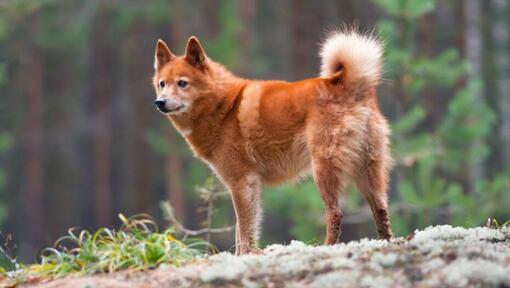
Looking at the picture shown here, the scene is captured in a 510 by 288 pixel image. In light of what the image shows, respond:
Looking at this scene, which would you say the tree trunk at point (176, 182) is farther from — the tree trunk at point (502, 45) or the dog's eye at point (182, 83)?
the dog's eye at point (182, 83)

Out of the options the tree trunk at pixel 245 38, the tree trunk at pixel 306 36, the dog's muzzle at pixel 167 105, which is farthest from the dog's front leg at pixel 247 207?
the tree trunk at pixel 245 38

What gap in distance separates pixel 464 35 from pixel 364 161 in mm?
16340

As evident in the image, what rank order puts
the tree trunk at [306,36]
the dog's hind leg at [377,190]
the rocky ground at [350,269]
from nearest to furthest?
the rocky ground at [350,269] < the dog's hind leg at [377,190] < the tree trunk at [306,36]

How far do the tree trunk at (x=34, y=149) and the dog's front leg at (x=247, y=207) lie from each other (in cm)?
1927

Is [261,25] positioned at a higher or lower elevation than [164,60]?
Result: higher

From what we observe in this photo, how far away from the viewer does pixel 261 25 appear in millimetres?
26891

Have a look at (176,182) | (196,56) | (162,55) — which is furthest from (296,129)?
(176,182)

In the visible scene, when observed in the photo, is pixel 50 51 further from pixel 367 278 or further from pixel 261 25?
pixel 367 278

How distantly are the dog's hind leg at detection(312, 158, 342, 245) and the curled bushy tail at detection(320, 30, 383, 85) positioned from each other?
0.67 meters

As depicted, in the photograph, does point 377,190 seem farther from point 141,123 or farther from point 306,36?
point 141,123

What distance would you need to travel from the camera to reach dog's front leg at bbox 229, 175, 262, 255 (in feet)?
19.9

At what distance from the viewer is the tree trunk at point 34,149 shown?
80.2ft

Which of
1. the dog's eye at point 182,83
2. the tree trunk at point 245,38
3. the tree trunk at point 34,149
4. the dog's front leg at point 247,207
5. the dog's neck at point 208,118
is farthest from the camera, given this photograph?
the tree trunk at point 34,149

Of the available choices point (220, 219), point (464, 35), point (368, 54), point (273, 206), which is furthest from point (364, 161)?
point (464, 35)
